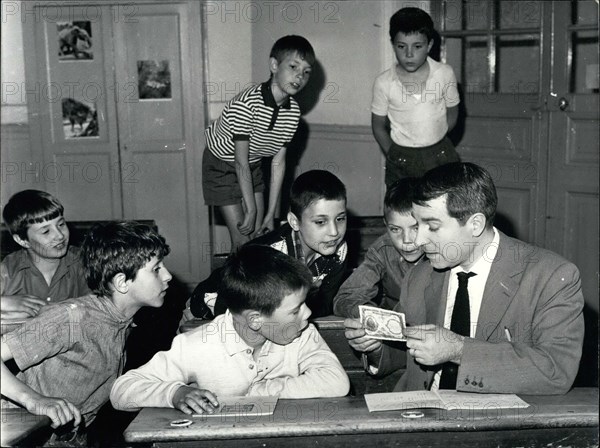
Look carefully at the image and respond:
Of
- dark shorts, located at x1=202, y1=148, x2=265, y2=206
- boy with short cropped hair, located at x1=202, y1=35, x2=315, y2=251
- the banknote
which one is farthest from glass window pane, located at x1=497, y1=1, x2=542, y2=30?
the banknote

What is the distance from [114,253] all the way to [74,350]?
0.43 metres

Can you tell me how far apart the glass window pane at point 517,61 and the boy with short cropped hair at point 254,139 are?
118 inches

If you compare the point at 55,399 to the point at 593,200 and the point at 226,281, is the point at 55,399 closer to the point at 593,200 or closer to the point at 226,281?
the point at 226,281

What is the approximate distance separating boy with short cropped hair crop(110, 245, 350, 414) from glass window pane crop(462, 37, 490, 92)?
3836 millimetres

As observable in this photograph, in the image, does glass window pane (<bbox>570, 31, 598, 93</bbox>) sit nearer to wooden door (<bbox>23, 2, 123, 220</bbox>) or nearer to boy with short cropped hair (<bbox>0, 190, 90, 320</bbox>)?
boy with short cropped hair (<bbox>0, 190, 90, 320</bbox>)

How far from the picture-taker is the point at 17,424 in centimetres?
212

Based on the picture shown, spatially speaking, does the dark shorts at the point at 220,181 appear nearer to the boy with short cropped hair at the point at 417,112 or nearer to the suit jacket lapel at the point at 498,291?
the boy with short cropped hair at the point at 417,112

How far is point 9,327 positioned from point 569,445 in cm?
212

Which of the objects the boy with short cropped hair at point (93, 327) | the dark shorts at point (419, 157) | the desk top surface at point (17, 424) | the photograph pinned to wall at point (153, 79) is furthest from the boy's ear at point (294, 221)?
the photograph pinned to wall at point (153, 79)

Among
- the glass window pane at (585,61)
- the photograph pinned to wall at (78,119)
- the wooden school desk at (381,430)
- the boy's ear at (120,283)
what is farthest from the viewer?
the photograph pinned to wall at (78,119)

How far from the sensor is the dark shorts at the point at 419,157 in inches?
189

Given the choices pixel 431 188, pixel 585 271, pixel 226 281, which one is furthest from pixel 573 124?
pixel 226 281

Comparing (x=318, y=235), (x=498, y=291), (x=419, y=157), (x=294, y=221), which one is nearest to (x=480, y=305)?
(x=498, y=291)

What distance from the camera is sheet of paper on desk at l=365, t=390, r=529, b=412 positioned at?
2033mm
